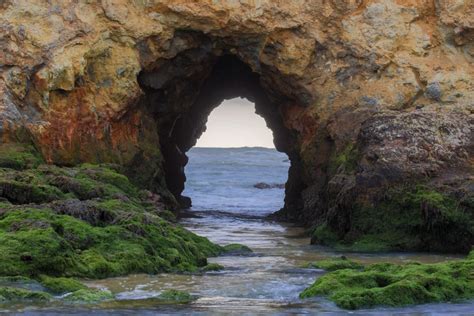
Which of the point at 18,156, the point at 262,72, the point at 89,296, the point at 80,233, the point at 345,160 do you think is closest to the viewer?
the point at 89,296

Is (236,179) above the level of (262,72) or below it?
below

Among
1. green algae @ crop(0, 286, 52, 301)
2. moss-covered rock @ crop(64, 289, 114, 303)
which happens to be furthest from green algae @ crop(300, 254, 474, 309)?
green algae @ crop(0, 286, 52, 301)

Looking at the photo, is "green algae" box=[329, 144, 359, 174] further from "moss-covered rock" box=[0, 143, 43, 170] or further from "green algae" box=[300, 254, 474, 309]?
"green algae" box=[300, 254, 474, 309]

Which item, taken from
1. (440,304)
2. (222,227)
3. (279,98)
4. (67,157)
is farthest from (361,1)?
(440,304)

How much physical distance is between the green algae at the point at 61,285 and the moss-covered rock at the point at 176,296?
3.26 ft

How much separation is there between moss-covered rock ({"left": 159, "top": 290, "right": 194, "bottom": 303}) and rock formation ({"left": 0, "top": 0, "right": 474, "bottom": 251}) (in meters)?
8.99

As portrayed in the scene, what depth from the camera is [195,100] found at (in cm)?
2964

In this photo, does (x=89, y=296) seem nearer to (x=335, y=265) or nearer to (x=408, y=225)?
(x=335, y=265)

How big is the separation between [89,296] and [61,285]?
0.62m

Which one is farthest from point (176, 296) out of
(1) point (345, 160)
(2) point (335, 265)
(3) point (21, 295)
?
(1) point (345, 160)

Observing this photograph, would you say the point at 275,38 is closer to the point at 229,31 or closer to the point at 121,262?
the point at 229,31

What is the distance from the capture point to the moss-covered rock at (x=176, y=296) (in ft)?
36.0

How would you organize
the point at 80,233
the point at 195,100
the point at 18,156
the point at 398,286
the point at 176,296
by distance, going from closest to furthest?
the point at 398,286
the point at 176,296
the point at 80,233
the point at 18,156
the point at 195,100

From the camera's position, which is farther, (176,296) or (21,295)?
(176,296)
